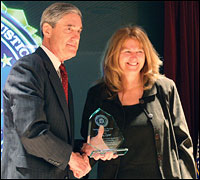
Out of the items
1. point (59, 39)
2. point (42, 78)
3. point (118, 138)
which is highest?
point (59, 39)

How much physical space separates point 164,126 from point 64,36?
3.21 feet

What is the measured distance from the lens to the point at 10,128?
177 cm

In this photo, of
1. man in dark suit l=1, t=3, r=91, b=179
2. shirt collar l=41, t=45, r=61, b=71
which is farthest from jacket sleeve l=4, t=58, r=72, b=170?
shirt collar l=41, t=45, r=61, b=71

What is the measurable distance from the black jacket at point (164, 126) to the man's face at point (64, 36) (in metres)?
0.56

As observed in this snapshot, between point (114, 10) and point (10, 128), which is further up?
point (114, 10)

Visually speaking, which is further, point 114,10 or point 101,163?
point 114,10

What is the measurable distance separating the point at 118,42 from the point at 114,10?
3.73 ft

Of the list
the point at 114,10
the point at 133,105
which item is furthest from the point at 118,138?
the point at 114,10

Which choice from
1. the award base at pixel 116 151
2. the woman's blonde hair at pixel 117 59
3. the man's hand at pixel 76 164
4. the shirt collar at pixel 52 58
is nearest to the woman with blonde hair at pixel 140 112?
the woman's blonde hair at pixel 117 59

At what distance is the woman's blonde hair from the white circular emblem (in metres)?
0.36

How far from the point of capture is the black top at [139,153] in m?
2.28

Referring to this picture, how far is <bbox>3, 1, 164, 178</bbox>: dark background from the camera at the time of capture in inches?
134

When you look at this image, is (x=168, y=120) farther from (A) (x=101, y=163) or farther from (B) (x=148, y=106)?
(A) (x=101, y=163)

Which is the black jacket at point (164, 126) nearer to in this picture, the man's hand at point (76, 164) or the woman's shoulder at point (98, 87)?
the woman's shoulder at point (98, 87)
